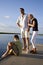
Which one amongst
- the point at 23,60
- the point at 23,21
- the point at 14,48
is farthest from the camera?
the point at 23,21

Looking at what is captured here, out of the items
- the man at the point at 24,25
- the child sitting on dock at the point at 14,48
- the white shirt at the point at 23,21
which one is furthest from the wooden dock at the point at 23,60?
the white shirt at the point at 23,21

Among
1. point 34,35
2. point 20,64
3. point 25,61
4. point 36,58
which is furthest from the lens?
point 34,35

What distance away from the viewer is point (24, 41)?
13.0 metres

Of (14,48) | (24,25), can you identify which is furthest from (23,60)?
(24,25)

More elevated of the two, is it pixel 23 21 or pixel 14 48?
pixel 23 21

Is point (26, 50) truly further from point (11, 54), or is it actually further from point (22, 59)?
point (22, 59)

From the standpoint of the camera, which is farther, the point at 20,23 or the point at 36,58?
the point at 20,23

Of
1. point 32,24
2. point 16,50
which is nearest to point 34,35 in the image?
point 32,24

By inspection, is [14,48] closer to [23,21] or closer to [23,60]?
[23,60]

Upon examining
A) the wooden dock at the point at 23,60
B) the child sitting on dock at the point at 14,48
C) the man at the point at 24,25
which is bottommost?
the wooden dock at the point at 23,60

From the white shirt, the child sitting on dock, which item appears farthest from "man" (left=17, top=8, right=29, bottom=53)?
the child sitting on dock

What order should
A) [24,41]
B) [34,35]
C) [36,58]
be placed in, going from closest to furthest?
1. [36,58]
2. [34,35]
3. [24,41]

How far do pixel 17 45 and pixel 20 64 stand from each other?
199 centimetres

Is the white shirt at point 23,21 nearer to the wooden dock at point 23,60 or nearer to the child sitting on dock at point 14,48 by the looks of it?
the child sitting on dock at point 14,48
